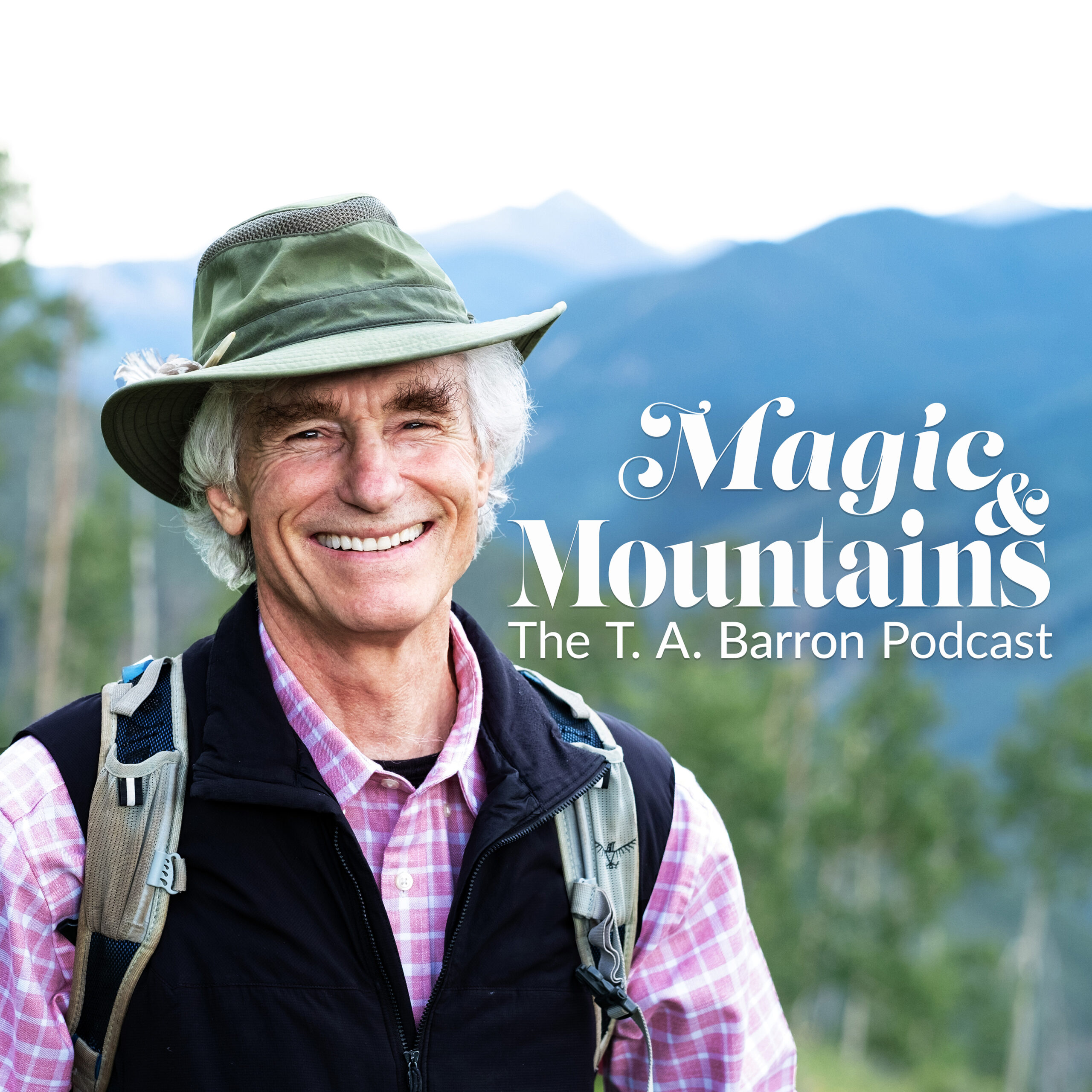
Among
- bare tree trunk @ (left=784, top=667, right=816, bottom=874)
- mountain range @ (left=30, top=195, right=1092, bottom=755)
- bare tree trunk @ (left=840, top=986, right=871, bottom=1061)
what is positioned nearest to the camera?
bare tree trunk @ (left=840, top=986, right=871, bottom=1061)

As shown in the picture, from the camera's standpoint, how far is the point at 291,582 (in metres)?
2.06

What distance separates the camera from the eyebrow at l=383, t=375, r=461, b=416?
204 centimetres

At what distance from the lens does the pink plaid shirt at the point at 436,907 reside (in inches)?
73.8

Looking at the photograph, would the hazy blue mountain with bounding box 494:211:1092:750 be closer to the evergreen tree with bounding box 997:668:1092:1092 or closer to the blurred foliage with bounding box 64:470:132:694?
the evergreen tree with bounding box 997:668:1092:1092

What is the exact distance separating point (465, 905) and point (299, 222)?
1.16 meters

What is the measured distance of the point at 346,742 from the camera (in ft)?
6.70

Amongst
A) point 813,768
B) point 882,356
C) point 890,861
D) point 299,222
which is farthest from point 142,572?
point 882,356

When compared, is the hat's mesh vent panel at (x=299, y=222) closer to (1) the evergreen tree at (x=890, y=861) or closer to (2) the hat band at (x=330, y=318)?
(2) the hat band at (x=330, y=318)

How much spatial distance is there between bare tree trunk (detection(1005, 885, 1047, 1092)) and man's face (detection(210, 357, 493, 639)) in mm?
40477

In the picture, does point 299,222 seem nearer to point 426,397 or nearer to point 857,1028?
point 426,397

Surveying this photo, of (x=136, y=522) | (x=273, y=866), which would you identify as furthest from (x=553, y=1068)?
(x=136, y=522)

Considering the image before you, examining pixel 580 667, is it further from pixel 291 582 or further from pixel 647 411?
pixel 291 582

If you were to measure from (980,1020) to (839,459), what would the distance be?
2894 cm

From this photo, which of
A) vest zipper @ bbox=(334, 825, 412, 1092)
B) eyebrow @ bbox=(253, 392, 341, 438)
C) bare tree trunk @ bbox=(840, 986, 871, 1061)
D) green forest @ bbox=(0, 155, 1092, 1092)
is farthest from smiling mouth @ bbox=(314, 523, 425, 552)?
bare tree trunk @ bbox=(840, 986, 871, 1061)
